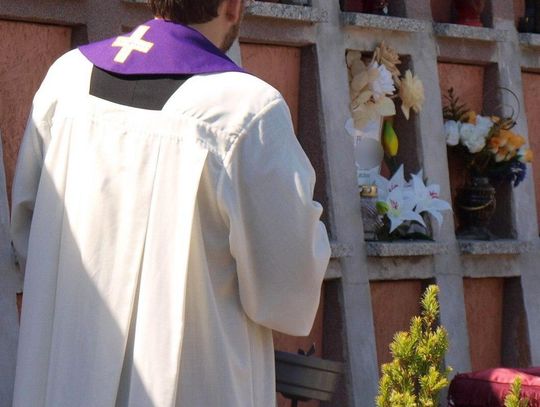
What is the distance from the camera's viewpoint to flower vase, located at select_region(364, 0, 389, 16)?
579cm

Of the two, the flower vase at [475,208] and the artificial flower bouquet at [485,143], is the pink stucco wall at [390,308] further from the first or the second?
the artificial flower bouquet at [485,143]

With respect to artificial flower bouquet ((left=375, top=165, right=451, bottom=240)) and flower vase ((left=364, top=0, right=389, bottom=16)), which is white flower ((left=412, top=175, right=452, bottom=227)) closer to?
artificial flower bouquet ((left=375, top=165, right=451, bottom=240))

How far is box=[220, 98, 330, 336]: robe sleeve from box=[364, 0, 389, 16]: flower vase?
315cm

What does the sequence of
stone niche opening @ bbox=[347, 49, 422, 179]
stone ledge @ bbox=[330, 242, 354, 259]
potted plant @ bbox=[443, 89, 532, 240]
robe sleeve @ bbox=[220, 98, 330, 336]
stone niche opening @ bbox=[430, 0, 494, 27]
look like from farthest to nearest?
1. stone niche opening @ bbox=[430, 0, 494, 27]
2. potted plant @ bbox=[443, 89, 532, 240]
3. stone niche opening @ bbox=[347, 49, 422, 179]
4. stone ledge @ bbox=[330, 242, 354, 259]
5. robe sleeve @ bbox=[220, 98, 330, 336]

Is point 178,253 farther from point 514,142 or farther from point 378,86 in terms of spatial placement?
point 514,142

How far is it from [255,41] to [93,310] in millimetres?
2664

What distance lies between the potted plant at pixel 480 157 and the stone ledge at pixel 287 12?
0.88m

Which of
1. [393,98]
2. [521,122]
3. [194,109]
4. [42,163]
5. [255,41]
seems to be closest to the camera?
[194,109]

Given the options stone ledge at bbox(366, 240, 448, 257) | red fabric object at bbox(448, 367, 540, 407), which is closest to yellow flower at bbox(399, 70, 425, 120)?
stone ledge at bbox(366, 240, 448, 257)

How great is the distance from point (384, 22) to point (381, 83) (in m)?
0.26

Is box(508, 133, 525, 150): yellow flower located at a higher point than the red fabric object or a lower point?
higher

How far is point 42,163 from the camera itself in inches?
115

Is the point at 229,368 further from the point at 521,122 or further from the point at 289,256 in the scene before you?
the point at 521,122

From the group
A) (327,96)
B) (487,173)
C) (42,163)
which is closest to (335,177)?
(327,96)
